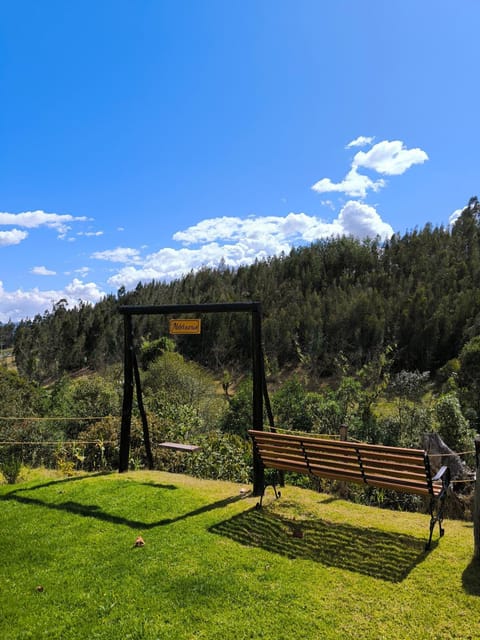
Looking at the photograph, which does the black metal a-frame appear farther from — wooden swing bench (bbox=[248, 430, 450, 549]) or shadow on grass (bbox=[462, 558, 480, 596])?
shadow on grass (bbox=[462, 558, 480, 596])

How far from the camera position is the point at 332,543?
14.4 ft

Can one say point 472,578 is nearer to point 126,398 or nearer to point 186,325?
point 186,325

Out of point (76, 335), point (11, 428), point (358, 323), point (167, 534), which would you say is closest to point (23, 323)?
point (76, 335)

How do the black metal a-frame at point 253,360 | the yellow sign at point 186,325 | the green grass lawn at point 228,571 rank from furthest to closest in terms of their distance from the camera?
the yellow sign at point 186,325 → the black metal a-frame at point 253,360 → the green grass lawn at point 228,571

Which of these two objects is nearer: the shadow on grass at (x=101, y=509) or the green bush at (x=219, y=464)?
the shadow on grass at (x=101, y=509)

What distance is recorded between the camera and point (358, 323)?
46.3 metres

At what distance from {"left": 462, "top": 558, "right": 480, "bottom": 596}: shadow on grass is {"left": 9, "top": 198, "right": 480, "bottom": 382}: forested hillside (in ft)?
108

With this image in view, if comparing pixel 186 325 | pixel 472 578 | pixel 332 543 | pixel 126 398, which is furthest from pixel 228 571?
pixel 126 398

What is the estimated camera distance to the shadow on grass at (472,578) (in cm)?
344

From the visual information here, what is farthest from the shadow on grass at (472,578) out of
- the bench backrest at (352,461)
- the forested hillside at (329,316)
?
the forested hillside at (329,316)

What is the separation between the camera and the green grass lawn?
3096mm

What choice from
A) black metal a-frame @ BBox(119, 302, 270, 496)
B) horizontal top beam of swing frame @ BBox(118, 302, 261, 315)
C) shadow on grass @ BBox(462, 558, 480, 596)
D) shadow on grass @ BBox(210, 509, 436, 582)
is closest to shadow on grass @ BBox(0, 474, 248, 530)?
shadow on grass @ BBox(210, 509, 436, 582)

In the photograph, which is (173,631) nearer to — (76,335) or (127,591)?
(127,591)

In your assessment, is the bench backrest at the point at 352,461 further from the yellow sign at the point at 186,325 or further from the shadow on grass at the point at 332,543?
the yellow sign at the point at 186,325
